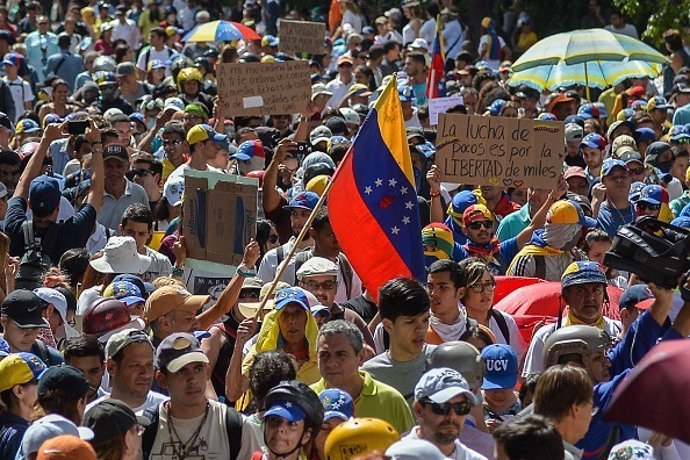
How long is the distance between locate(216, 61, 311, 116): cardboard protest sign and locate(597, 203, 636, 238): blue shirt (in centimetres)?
327

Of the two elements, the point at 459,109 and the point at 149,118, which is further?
the point at 149,118

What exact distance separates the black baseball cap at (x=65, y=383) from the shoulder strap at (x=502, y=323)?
113 inches

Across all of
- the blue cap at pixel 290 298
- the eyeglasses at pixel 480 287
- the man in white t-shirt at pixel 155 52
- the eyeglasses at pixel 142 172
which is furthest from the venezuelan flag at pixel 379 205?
the man in white t-shirt at pixel 155 52

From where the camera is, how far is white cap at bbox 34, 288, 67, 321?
8.84m

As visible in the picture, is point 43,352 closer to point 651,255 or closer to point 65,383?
point 65,383

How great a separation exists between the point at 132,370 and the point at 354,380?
93 centimetres

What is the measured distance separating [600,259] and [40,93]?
10.9 metres

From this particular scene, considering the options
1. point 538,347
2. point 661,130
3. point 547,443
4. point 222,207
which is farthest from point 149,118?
point 547,443

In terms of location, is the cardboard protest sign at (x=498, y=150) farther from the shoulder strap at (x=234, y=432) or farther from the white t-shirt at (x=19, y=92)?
the white t-shirt at (x=19, y=92)

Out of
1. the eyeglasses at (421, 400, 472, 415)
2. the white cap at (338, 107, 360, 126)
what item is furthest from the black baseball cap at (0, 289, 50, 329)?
the white cap at (338, 107, 360, 126)

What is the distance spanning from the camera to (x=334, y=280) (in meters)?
8.89

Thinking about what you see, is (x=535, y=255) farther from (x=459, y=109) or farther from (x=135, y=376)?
(x=459, y=109)

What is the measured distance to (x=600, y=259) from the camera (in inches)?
412

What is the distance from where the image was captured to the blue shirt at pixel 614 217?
12008 mm
